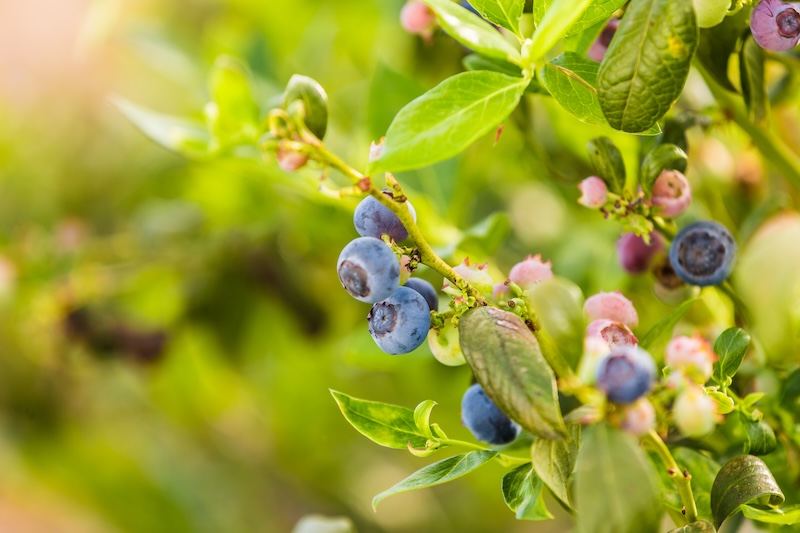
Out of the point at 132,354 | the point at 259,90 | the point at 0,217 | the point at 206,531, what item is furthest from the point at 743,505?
the point at 0,217

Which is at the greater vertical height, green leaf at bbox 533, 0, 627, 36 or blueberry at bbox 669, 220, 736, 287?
green leaf at bbox 533, 0, 627, 36

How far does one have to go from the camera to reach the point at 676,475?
359 millimetres

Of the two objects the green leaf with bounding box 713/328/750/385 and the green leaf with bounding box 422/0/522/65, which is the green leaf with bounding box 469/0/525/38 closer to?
the green leaf with bounding box 422/0/522/65

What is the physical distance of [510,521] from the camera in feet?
4.30

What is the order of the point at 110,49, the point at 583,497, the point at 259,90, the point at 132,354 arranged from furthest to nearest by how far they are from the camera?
the point at 110,49, the point at 132,354, the point at 259,90, the point at 583,497

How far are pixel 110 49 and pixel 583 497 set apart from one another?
1.69 meters

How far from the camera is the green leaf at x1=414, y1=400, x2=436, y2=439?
15.5 inches

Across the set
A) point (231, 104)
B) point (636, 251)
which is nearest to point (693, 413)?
point (636, 251)

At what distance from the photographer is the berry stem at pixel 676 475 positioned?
346 mm

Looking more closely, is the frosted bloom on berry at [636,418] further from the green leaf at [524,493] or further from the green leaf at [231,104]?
the green leaf at [231,104]

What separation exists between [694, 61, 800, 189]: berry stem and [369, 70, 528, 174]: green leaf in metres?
0.18

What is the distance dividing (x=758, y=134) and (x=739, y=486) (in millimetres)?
236

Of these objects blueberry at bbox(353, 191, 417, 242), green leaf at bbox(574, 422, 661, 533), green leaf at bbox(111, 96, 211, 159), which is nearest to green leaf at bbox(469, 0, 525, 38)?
blueberry at bbox(353, 191, 417, 242)

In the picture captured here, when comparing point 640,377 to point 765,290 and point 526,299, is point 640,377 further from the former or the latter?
point 765,290
